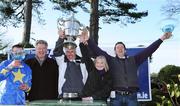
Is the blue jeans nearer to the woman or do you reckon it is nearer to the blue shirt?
the woman

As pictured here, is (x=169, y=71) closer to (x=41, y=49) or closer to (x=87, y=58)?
(x=87, y=58)

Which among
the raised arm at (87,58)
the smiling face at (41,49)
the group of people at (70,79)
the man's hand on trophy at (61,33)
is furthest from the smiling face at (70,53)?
the man's hand on trophy at (61,33)

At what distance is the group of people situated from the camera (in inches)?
284

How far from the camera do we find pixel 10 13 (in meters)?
25.7

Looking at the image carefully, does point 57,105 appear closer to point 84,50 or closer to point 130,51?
point 84,50

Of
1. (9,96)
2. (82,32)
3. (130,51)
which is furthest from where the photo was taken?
(130,51)

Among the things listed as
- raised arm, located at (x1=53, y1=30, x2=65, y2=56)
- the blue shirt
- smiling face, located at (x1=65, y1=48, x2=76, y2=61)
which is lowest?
the blue shirt

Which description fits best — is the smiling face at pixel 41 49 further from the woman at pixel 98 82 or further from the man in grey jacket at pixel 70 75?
the woman at pixel 98 82

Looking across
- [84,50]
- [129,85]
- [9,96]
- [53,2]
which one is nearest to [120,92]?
[129,85]

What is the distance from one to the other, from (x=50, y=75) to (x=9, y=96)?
690 millimetres

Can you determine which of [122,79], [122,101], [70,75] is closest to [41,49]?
[70,75]

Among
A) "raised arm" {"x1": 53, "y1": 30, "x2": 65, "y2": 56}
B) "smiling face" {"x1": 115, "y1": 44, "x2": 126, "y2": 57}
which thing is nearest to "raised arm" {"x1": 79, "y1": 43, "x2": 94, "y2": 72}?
"raised arm" {"x1": 53, "y1": 30, "x2": 65, "y2": 56}

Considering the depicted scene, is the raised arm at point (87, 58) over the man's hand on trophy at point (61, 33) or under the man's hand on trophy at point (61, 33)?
under

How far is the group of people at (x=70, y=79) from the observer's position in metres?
7.21
